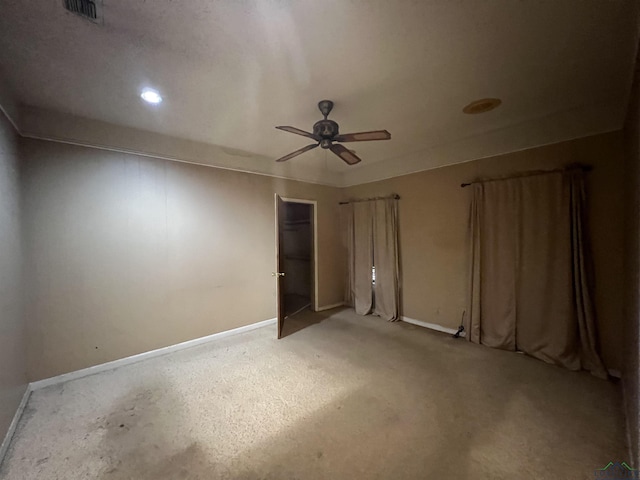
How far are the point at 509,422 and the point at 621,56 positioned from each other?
2.82 metres

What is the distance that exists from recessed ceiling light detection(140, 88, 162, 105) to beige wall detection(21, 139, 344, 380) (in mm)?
896

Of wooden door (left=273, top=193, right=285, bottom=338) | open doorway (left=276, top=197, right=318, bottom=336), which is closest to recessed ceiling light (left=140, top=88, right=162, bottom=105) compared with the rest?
wooden door (left=273, top=193, right=285, bottom=338)

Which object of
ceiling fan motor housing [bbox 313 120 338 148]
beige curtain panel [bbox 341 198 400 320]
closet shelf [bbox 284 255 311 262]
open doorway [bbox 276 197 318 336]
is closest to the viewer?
ceiling fan motor housing [bbox 313 120 338 148]

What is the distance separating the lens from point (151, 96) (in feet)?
7.24

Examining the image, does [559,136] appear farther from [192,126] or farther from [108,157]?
[108,157]

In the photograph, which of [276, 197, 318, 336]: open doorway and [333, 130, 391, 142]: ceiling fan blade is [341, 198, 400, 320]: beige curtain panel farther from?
[333, 130, 391, 142]: ceiling fan blade

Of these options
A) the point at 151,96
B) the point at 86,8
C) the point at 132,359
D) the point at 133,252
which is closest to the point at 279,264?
the point at 133,252

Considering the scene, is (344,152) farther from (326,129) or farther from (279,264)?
(279,264)

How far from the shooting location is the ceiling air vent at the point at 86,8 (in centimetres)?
130

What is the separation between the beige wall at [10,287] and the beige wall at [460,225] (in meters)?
4.36

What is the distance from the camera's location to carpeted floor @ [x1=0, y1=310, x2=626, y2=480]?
149cm

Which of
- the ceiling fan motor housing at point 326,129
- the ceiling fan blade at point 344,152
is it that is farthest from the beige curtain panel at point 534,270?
the ceiling fan motor housing at point 326,129

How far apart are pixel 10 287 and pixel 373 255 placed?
14.0 feet

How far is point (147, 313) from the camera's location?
2918 millimetres
